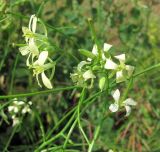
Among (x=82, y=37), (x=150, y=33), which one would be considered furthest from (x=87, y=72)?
(x=150, y=33)

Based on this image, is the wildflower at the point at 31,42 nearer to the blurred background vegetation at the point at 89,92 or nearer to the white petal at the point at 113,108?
the white petal at the point at 113,108

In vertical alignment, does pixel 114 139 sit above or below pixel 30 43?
below

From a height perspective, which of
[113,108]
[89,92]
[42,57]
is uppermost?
[42,57]

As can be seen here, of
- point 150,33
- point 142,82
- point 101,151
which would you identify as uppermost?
point 150,33

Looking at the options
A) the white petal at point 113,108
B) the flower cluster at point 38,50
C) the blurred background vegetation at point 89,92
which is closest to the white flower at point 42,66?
the flower cluster at point 38,50

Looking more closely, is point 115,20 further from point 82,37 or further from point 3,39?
point 3,39

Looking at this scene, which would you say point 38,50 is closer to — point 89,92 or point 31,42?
point 31,42

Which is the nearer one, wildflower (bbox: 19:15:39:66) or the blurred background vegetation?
wildflower (bbox: 19:15:39:66)

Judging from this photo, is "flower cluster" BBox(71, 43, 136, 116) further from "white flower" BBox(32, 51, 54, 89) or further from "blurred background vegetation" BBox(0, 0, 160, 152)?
"blurred background vegetation" BBox(0, 0, 160, 152)

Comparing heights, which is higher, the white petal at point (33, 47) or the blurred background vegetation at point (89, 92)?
the white petal at point (33, 47)

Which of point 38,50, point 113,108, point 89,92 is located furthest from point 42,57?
point 89,92

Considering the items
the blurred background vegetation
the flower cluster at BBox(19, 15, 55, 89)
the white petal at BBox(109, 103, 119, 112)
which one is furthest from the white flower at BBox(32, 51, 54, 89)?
the blurred background vegetation
